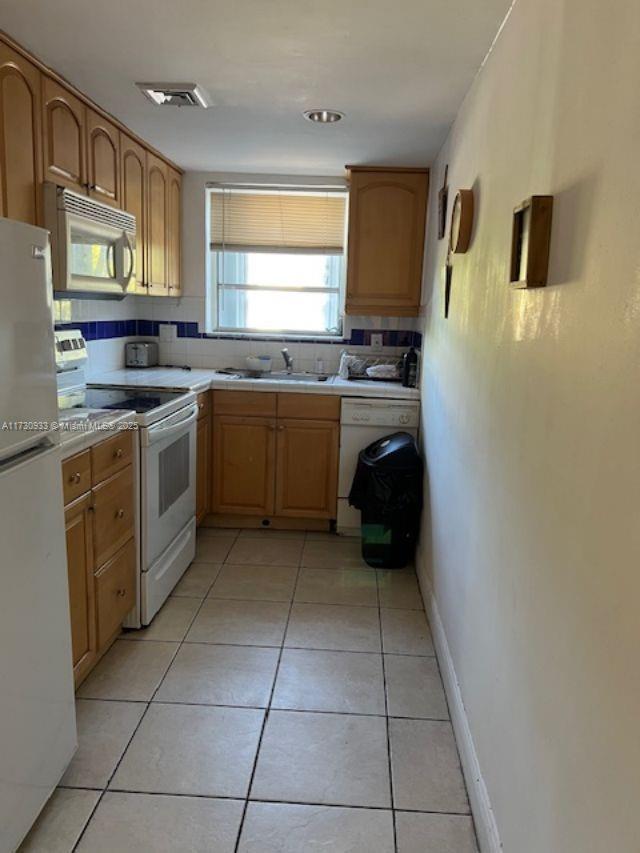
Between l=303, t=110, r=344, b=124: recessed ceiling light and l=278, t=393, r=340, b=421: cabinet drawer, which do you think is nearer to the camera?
l=303, t=110, r=344, b=124: recessed ceiling light

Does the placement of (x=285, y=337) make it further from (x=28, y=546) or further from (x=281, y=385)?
(x=28, y=546)

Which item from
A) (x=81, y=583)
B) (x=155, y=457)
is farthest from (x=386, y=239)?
(x=81, y=583)

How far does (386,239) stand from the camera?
3.70 m

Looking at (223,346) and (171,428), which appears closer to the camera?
(171,428)

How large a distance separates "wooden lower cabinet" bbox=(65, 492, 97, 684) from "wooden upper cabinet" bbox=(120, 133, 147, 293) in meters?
1.65

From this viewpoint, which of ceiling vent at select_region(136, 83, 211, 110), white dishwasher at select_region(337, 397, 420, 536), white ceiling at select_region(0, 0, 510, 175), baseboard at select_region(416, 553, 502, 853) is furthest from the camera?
white dishwasher at select_region(337, 397, 420, 536)

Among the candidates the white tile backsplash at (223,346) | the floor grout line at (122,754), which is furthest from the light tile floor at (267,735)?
the white tile backsplash at (223,346)

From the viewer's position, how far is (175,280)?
13.1 ft

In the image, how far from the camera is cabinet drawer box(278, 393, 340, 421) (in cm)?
361

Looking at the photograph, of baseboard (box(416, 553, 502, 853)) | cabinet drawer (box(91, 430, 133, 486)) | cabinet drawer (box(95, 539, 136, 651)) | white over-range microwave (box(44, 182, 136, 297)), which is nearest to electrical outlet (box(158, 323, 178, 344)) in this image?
white over-range microwave (box(44, 182, 136, 297))

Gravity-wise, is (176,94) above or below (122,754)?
above

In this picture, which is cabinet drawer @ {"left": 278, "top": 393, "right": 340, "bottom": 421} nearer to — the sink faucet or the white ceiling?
the sink faucet

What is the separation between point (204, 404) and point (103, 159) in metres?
1.35

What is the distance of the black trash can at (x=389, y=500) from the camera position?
3.18m
